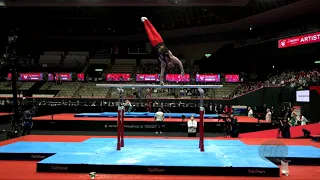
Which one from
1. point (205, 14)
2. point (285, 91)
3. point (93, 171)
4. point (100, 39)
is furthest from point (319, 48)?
point (100, 39)

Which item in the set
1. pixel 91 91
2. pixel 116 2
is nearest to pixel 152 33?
pixel 116 2

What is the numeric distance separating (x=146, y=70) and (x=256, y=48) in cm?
1218

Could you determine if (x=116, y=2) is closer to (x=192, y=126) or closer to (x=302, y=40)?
(x=192, y=126)

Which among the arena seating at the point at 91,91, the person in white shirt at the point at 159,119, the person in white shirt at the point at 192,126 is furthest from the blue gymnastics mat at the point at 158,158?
the arena seating at the point at 91,91

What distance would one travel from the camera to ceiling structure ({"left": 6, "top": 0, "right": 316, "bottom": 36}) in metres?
22.5

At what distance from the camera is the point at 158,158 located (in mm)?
7223

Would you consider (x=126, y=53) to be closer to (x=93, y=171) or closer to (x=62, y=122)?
(x=62, y=122)

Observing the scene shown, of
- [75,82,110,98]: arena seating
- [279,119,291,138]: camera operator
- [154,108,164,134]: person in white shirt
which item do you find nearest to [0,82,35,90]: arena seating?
[75,82,110,98]: arena seating

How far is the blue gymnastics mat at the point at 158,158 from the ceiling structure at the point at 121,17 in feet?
44.6

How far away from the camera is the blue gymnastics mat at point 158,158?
653 cm

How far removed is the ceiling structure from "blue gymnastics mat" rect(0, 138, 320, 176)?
13.6 m

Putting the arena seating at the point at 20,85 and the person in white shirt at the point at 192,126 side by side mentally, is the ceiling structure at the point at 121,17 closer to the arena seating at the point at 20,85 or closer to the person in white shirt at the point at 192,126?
the arena seating at the point at 20,85

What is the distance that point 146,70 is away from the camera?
105 ft

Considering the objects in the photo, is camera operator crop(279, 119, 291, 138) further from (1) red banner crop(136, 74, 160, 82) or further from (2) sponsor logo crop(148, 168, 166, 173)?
(1) red banner crop(136, 74, 160, 82)
